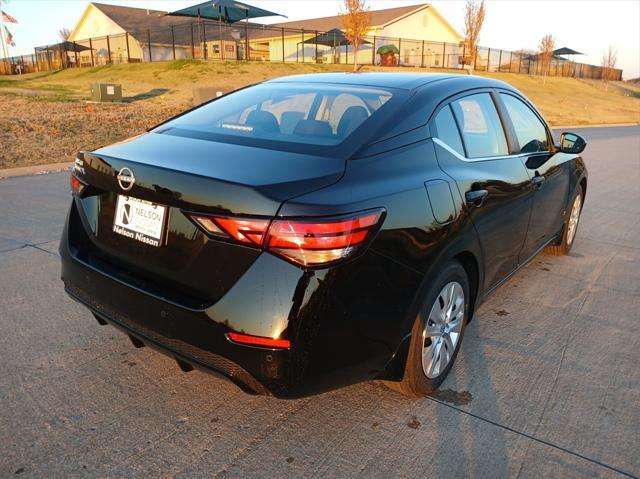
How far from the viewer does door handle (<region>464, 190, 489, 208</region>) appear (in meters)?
2.94

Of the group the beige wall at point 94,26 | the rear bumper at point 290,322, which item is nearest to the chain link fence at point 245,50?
the beige wall at point 94,26

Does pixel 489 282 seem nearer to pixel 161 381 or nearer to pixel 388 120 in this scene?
pixel 388 120

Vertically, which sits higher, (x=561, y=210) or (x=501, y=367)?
(x=561, y=210)

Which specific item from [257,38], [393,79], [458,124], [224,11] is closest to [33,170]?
[393,79]

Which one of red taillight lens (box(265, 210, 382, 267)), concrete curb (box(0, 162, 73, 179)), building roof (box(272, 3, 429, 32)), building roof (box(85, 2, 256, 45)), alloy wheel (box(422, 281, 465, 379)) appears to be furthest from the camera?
building roof (box(272, 3, 429, 32))

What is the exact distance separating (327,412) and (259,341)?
0.84 m

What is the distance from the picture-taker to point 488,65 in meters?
53.2

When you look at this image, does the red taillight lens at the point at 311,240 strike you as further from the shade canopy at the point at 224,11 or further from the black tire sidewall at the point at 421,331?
the shade canopy at the point at 224,11

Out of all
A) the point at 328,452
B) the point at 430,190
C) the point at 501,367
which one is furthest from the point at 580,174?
the point at 328,452

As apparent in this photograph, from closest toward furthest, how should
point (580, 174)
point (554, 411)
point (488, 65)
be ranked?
1. point (554, 411)
2. point (580, 174)
3. point (488, 65)

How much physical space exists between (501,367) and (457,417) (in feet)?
2.12

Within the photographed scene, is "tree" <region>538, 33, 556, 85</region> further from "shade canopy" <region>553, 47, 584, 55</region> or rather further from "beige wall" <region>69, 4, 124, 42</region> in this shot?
"beige wall" <region>69, 4, 124, 42</region>

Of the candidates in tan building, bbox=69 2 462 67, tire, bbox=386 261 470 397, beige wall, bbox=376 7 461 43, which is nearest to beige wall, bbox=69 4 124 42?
tan building, bbox=69 2 462 67

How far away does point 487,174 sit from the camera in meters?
3.23
